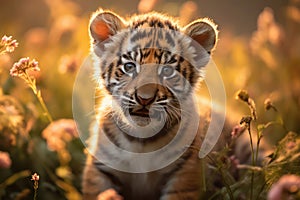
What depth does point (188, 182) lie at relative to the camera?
3.70 m

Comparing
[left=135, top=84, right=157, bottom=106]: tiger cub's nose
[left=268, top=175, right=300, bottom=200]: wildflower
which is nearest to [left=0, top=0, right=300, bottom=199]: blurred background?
[left=135, top=84, right=157, bottom=106]: tiger cub's nose

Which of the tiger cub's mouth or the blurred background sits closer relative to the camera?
the tiger cub's mouth

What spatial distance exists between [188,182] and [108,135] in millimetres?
535

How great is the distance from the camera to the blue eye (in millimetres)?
3721

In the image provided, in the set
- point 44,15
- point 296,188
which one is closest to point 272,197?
point 296,188

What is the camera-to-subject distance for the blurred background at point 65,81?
392 centimetres

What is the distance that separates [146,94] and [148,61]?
29 centimetres

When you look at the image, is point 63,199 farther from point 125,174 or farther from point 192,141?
point 192,141

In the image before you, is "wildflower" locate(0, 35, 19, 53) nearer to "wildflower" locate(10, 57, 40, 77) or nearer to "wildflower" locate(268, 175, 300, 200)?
"wildflower" locate(10, 57, 40, 77)

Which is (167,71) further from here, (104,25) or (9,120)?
(9,120)

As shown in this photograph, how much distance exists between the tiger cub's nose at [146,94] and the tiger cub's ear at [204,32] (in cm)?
52

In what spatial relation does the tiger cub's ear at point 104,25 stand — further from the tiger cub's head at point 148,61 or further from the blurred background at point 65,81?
the blurred background at point 65,81

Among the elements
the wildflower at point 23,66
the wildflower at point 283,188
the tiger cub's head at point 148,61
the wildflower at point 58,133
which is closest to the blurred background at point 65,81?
the wildflower at point 58,133

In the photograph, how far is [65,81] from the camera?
569 centimetres
